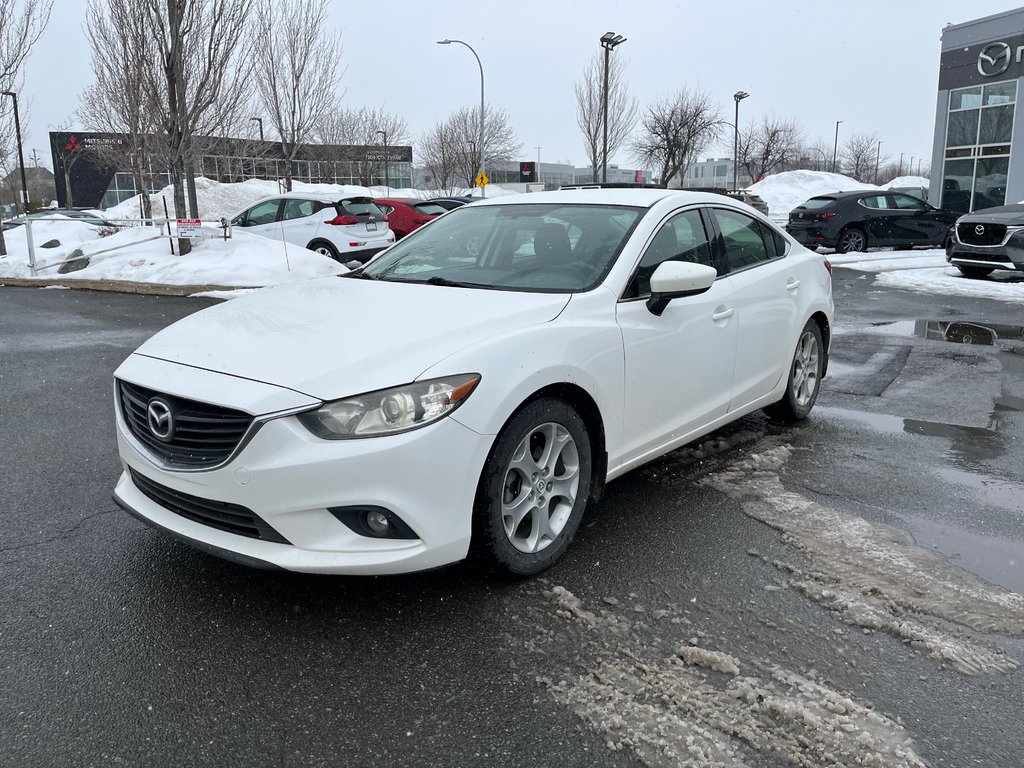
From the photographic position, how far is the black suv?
19125 millimetres

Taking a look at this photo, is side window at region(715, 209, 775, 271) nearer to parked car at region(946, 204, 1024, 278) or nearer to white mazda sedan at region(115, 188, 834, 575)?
white mazda sedan at region(115, 188, 834, 575)

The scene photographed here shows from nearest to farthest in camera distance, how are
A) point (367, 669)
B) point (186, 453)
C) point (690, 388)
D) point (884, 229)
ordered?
point (367, 669)
point (186, 453)
point (690, 388)
point (884, 229)

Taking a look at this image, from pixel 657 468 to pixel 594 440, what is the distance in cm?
123

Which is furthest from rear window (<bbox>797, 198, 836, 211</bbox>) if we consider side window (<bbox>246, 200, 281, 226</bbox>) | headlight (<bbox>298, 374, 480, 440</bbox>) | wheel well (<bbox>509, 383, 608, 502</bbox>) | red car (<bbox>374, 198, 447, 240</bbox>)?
headlight (<bbox>298, 374, 480, 440</bbox>)

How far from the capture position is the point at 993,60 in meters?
25.7

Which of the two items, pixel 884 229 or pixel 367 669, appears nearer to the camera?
pixel 367 669

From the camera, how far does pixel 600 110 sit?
38.0 m

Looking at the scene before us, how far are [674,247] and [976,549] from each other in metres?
1.97

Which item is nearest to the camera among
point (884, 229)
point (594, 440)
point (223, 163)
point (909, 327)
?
point (594, 440)

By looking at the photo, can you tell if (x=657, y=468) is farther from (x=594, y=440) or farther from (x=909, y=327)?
(x=909, y=327)

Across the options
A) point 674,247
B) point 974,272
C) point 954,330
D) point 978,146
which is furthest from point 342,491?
point 978,146

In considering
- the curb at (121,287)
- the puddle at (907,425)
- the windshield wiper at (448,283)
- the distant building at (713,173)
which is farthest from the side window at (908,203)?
the distant building at (713,173)

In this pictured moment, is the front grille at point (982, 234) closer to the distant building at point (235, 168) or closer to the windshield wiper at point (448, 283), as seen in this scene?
the windshield wiper at point (448, 283)

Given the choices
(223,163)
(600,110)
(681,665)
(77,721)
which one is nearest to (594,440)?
(681,665)
